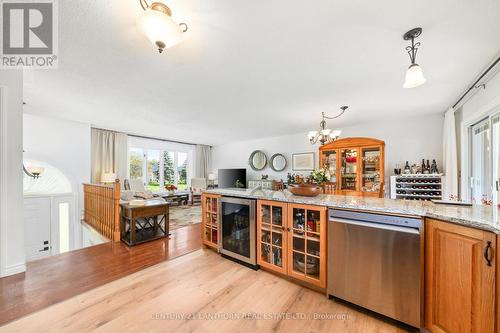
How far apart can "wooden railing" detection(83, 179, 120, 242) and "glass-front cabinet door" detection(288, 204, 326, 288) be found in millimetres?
2968

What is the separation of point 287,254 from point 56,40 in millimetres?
2907

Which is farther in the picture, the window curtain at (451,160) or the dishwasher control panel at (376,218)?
the window curtain at (451,160)

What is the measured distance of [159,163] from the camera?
6715 millimetres

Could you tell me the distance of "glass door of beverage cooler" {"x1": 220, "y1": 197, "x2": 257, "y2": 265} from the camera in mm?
2295

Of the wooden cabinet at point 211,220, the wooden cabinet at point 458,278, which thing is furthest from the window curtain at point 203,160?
the wooden cabinet at point 458,278

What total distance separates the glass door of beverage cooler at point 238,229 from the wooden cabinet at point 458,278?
152cm

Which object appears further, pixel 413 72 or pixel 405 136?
pixel 405 136

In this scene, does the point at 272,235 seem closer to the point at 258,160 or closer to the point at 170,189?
the point at 258,160

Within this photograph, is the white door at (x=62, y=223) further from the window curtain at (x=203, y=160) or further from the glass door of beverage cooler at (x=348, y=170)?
the glass door of beverage cooler at (x=348, y=170)

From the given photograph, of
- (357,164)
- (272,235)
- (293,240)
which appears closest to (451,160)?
(357,164)

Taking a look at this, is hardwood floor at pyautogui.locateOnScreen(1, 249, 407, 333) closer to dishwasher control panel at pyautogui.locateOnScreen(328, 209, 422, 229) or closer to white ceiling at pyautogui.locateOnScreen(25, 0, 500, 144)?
dishwasher control panel at pyautogui.locateOnScreen(328, 209, 422, 229)

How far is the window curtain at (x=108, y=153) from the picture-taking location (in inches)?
196

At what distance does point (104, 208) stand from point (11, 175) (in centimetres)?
162

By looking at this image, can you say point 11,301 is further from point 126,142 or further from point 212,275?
point 126,142
